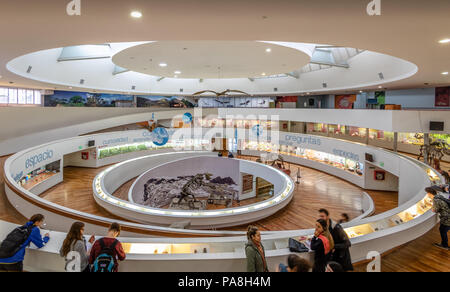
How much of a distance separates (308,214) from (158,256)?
8630mm

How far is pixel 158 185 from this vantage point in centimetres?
1666

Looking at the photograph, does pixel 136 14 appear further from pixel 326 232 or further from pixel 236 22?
pixel 326 232

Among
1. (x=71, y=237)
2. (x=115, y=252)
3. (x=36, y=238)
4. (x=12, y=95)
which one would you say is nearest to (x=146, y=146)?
(x=12, y=95)

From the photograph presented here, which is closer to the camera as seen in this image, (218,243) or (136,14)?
(136,14)

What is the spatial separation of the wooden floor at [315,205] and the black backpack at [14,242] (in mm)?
3792

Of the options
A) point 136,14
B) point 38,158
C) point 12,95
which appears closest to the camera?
point 136,14

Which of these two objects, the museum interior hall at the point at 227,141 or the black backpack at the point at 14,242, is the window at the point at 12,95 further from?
the black backpack at the point at 14,242

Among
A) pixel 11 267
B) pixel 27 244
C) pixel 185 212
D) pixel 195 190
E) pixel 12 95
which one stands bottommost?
pixel 195 190

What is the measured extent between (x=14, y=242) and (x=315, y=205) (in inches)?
436

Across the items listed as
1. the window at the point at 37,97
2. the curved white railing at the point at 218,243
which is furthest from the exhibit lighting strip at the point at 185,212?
the window at the point at 37,97

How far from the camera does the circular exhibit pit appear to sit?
8.48 meters

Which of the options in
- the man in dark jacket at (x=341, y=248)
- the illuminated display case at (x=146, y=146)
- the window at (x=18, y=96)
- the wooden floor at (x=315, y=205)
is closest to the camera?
the man in dark jacket at (x=341, y=248)

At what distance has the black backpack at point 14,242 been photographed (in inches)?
116

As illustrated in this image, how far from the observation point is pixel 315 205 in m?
11.4
